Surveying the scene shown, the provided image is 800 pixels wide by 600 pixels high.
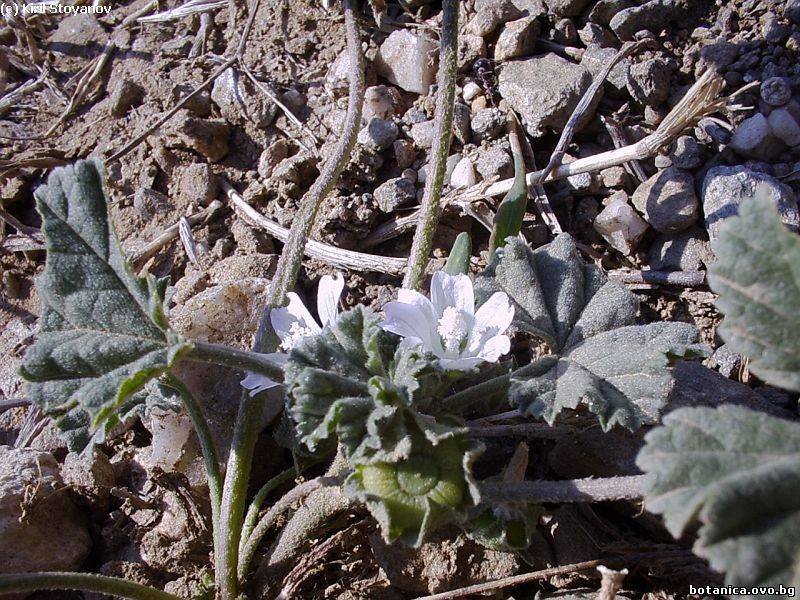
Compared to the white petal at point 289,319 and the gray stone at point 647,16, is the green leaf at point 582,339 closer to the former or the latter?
the white petal at point 289,319

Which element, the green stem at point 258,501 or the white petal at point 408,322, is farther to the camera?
the green stem at point 258,501

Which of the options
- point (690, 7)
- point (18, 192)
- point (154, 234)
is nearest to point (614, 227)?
point (690, 7)

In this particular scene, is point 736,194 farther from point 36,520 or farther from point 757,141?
point 36,520

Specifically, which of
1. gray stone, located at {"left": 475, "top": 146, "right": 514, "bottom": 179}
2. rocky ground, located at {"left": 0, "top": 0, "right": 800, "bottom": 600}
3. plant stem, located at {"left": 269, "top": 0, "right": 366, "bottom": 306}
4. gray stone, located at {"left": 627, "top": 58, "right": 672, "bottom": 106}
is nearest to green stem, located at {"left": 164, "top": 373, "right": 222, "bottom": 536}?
rocky ground, located at {"left": 0, "top": 0, "right": 800, "bottom": 600}

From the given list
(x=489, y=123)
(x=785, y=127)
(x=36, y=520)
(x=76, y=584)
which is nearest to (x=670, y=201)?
(x=785, y=127)

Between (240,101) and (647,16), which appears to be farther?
(240,101)

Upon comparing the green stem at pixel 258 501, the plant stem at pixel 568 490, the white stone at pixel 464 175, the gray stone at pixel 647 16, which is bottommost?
the plant stem at pixel 568 490

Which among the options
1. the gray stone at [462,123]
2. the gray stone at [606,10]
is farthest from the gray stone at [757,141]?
the gray stone at [462,123]
